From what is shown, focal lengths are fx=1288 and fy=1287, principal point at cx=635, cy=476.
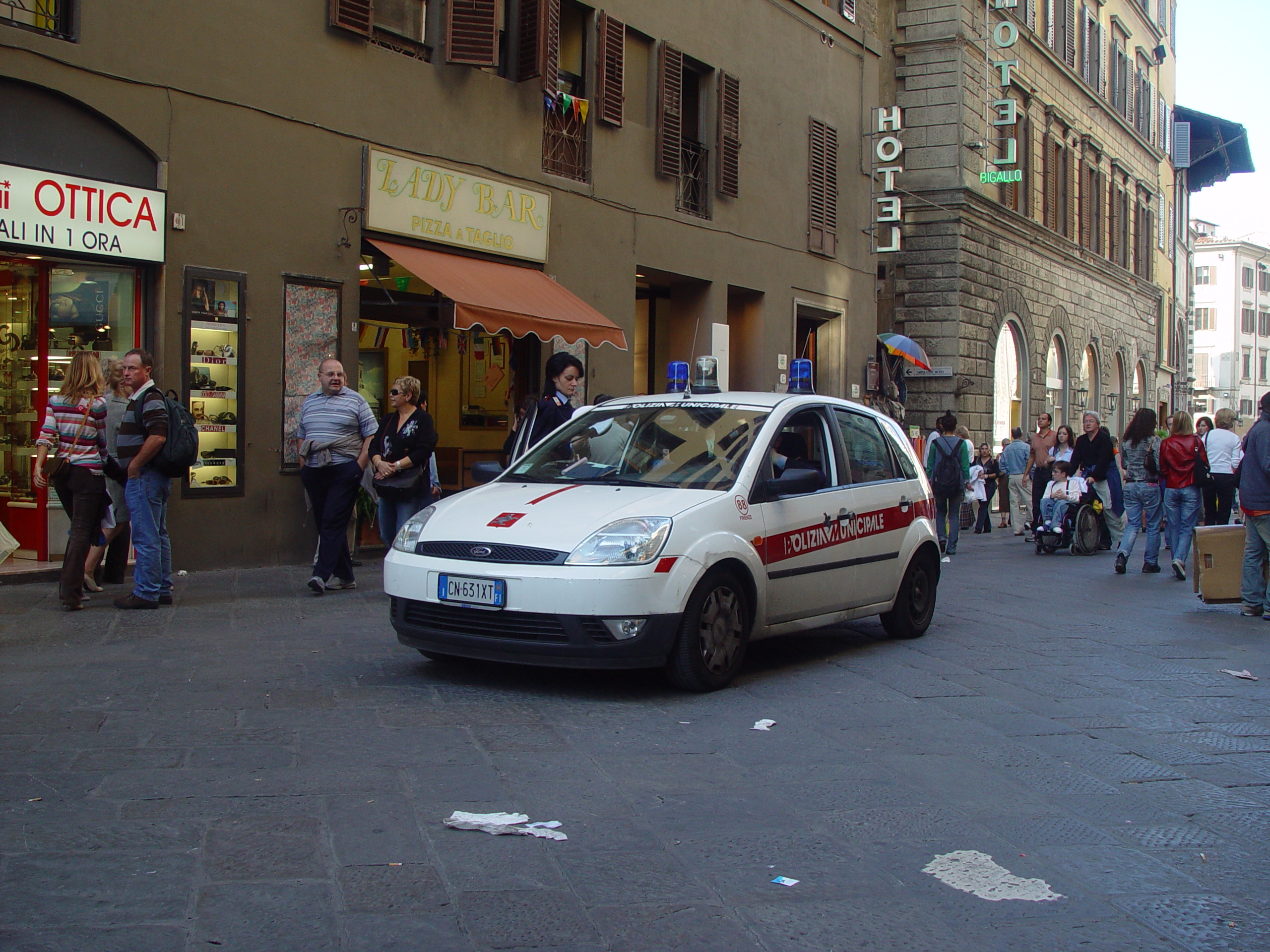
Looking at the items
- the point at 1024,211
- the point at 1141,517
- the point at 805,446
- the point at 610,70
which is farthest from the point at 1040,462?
the point at 1024,211

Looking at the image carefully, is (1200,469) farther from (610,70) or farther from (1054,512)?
(610,70)

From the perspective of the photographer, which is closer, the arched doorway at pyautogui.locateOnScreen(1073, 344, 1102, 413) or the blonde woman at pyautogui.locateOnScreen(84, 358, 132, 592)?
the blonde woman at pyautogui.locateOnScreen(84, 358, 132, 592)

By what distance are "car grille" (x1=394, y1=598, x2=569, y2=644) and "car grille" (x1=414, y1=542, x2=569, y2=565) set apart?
0.24 m

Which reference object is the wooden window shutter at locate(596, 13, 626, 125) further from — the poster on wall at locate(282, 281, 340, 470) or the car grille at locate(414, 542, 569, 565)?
the car grille at locate(414, 542, 569, 565)

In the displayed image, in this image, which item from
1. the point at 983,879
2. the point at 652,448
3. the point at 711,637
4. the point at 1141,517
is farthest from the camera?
the point at 1141,517

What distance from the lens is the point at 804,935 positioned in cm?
336

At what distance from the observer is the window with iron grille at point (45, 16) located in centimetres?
992

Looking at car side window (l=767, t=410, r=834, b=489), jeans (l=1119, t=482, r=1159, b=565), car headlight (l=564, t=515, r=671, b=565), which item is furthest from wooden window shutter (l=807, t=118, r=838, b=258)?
car headlight (l=564, t=515, r=671, b=565)

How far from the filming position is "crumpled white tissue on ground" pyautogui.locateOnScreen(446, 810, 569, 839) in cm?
410

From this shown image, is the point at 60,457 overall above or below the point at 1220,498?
above

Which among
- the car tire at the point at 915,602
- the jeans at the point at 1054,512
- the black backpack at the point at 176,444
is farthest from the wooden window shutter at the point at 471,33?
the jeans at the point at 1054,512

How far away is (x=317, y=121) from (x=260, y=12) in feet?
3.52

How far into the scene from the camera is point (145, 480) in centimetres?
864

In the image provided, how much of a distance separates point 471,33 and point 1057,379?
2521 cm
